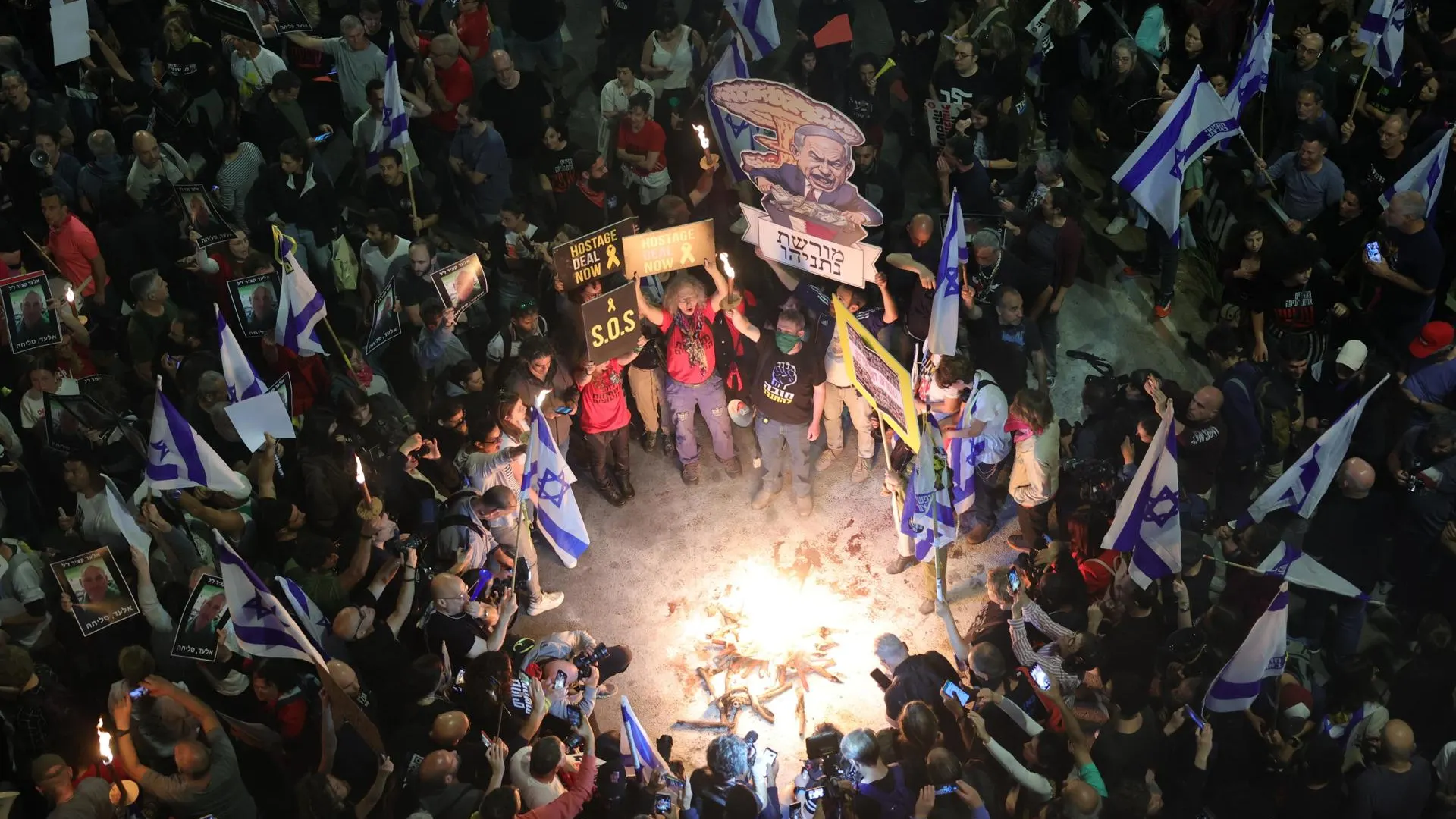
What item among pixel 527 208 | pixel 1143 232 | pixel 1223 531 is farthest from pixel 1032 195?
pixel 527 208

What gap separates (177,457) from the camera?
877cm

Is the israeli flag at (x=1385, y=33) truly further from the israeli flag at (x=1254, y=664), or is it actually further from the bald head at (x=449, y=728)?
the bald head at (x=449, y=728)

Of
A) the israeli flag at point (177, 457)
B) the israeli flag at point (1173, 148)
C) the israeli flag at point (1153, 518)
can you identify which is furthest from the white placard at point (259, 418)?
the israeli flag at point (1173, 148)

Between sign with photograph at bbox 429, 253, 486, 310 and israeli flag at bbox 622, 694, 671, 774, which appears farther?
sign with photograph at bbox 429, 253, 486, 310

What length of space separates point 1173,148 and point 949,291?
2539 millimetres

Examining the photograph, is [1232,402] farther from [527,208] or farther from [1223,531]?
[527,208]

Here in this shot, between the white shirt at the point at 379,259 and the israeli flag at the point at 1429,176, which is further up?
the israeli flag at the point at 1429,176

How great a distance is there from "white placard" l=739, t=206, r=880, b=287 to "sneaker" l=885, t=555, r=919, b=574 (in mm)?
2495

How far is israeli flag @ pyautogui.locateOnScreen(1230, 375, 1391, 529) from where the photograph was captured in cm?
855

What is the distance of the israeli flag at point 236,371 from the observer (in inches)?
363

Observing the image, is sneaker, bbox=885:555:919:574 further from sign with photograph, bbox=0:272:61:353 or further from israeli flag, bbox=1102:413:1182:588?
sign with photograph, bbox=0:272:61:353

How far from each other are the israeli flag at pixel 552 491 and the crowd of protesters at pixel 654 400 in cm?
16

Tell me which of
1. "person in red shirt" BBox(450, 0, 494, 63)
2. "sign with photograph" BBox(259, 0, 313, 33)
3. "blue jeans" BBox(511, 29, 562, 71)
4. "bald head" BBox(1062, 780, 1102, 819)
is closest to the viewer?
"bald head" BBox(1062, 780, 1102, 819)

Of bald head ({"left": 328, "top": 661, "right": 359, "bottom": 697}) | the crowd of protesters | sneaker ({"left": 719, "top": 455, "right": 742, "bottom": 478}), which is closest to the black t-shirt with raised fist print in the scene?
the crowd of protesters
